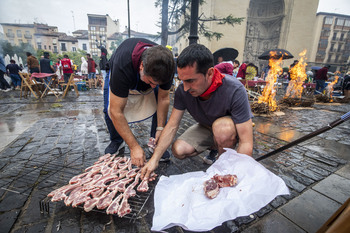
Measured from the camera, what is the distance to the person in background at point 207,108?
1.77 metres

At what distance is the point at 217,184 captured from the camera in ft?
5.09

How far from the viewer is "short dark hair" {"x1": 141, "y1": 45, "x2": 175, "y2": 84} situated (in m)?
1.72

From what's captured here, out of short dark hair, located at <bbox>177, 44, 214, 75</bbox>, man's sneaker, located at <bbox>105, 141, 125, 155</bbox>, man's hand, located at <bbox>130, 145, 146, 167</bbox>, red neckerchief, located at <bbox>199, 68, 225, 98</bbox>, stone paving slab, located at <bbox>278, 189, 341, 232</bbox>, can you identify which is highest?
short dark hair, located at <bbox>177, 44, 214, 75</bbox>

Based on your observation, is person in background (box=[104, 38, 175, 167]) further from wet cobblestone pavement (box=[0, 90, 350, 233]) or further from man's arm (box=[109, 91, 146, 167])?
wet cobblestone pavement (box=[0, 90, 350, 233])

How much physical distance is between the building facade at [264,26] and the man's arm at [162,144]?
70.8ft

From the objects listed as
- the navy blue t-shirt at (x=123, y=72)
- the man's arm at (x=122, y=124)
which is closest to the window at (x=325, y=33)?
the navy blue t-shirt at (x=123, y=72)

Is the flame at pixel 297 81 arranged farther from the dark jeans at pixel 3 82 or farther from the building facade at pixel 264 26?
the dark jeans at pixel 3 82

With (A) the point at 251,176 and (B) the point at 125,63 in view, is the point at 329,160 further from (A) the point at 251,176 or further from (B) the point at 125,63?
(B) the point at 125,63

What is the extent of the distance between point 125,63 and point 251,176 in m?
1.71

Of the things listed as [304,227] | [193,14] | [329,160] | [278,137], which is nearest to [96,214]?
[304,227]

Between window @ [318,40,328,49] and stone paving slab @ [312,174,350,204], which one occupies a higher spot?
window @ [318,40,328,49]

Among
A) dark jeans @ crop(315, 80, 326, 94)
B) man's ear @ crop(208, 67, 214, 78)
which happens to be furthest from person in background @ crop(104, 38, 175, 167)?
dark jeans @ crop(315, 80, 326, 94)

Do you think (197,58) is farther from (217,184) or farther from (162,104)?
(217,184)

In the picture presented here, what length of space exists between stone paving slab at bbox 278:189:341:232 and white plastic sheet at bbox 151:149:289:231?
0.57 metres
